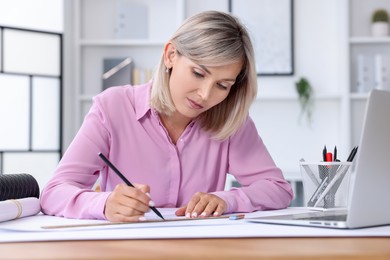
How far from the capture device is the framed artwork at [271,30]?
4.19 m

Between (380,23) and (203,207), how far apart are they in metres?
3.07

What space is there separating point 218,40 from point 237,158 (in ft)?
1.23

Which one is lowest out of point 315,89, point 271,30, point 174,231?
point 174,231

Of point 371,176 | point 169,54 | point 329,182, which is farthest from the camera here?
point 169,54

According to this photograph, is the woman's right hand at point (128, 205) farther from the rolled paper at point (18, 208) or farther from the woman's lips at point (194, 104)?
the woman's lips at point (194, 104)

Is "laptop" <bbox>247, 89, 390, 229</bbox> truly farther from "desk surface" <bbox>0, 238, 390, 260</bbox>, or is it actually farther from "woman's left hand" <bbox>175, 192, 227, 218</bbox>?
Answer: "woman's left hand" <bbox>175, 192, 227, 218</bbox>

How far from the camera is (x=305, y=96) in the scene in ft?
13.4

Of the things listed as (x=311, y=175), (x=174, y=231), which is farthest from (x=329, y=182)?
(x=174, y=231)

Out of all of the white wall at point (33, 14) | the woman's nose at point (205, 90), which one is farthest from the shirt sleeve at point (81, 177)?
the white wall at point (33, 14)

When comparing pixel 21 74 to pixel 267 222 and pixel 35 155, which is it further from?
pixel 267 222

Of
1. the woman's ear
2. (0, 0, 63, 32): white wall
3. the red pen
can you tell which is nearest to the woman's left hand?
the red pen

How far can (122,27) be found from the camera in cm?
422

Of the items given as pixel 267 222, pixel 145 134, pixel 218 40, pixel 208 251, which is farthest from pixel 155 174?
pixel 208 251

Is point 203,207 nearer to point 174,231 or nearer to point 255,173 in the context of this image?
point 174,231
